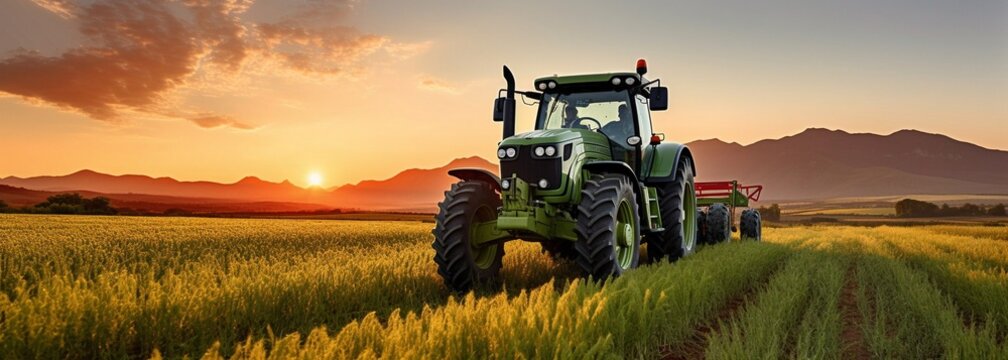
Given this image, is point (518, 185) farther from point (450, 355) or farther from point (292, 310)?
point (450, 355)

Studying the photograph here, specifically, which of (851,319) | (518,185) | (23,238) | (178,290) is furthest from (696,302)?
(23,238)

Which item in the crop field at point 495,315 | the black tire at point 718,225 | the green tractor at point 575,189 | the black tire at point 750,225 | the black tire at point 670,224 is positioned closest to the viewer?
the crop field at point 495,315

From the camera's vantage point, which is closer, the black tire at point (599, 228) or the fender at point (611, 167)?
the black tire at point (599, 228)

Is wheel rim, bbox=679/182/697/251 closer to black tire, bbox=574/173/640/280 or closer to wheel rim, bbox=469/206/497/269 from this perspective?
black tire, bbox=574/173/640/280

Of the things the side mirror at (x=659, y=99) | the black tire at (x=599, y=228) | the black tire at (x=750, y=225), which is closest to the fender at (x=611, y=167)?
the black tire at (x=599, y=228)

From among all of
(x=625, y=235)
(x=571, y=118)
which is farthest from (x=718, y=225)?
(x=625, y=235)

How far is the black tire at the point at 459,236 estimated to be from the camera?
22.7 ft

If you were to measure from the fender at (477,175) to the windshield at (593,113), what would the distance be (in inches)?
58.5

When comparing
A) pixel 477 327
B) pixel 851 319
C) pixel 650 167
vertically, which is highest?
pixel 650 167

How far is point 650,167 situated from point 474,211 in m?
3.15

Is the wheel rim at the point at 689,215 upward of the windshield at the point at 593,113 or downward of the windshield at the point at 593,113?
downward

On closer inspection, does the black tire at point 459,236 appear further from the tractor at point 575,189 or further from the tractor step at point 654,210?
the tractor step at point 654,210

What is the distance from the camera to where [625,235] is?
284 inches

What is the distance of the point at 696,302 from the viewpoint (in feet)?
17.5
